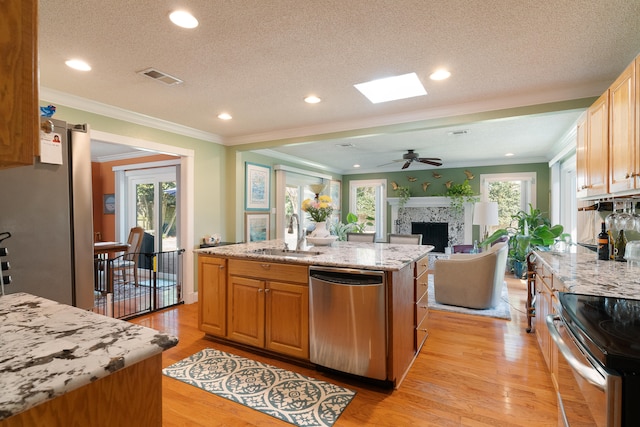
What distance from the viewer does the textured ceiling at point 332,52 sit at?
186 cm

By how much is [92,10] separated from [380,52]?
181 cm

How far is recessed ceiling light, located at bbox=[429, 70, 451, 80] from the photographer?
2.65 metres

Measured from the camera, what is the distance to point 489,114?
3.33 metres

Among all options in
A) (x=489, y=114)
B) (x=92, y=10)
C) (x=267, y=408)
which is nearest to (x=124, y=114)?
(x=92, y=10)

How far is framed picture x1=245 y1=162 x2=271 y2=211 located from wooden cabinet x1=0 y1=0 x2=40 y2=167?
15.8ft

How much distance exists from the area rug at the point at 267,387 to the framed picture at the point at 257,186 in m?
3.09

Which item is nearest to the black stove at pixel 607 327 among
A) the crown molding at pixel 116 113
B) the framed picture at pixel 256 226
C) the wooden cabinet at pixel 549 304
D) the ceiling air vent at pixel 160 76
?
the wooden cabinet at pixel 549 304

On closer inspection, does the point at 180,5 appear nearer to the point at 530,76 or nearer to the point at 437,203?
the point at 530,76

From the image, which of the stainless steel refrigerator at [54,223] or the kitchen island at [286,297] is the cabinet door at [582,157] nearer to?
the kitchen island at [286,297]

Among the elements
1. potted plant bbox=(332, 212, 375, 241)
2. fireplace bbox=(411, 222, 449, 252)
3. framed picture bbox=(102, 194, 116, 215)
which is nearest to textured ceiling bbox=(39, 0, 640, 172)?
framed picture bbox=(102, 194, 116, 215)

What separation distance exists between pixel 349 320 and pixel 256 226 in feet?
12.0

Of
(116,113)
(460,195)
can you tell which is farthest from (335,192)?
(116,113)

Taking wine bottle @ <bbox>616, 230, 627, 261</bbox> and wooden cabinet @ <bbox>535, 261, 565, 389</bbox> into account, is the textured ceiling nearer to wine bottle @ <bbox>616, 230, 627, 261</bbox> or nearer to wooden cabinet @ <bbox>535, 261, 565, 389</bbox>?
wine bottle @ <bbox>616, 230, 627, 261</bbox>

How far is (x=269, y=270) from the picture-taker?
→ 9.00 ft
